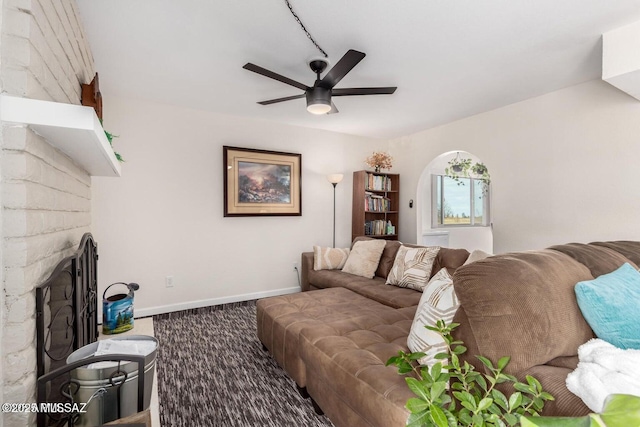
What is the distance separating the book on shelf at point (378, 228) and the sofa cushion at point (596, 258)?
3202 millimetres

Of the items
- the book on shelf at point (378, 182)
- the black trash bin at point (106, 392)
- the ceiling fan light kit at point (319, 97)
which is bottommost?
the black trash bin at point (106, 392)

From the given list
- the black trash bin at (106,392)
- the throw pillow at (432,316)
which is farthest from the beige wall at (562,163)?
the black trash bin at (106,392)

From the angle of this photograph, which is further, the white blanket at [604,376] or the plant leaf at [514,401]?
the white blanket at [604,376]

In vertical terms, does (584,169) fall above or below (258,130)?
below

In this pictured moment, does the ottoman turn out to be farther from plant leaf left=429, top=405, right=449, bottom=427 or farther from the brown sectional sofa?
plant leaf left=429, top=405, right=449, bottom=427

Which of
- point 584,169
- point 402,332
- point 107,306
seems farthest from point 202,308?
point 584,169

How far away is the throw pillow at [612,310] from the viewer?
1.12 m

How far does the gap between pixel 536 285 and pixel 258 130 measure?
374cm

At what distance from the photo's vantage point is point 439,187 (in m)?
5.75

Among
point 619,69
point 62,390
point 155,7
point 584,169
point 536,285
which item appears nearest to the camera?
point 62,390

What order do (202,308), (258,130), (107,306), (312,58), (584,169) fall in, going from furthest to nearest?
1. (258,130)
2. (202,308)
3. (584,169)
4. (312,58)
5. (107,306)

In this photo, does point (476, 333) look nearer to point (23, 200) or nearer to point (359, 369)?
point (359, 369)

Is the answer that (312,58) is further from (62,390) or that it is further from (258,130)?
(62,390)

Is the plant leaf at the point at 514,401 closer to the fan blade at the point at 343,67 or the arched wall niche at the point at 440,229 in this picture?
the fan blade at the point at 343,67
